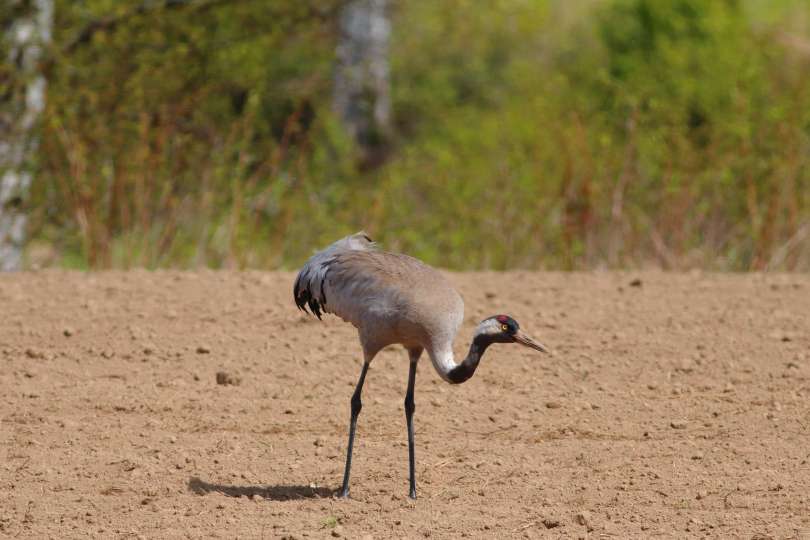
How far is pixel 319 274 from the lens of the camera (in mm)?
5605

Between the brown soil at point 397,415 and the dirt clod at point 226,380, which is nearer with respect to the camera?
the brown soil at point 397,415

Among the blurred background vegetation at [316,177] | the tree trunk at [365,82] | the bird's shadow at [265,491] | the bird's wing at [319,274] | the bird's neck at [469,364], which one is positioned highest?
the tree trunk at [365,82]

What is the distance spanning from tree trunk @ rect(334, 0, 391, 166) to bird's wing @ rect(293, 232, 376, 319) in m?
7.08

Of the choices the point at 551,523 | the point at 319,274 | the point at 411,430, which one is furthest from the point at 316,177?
the point at 551,523

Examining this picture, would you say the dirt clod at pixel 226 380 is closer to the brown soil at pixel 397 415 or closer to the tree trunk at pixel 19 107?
the brown soil at pixel 397 415

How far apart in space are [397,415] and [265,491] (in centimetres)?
107

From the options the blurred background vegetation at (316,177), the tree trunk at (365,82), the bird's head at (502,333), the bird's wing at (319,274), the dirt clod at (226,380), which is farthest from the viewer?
the tree trunk at (365,82)

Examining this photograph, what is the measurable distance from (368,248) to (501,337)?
1.18 metres

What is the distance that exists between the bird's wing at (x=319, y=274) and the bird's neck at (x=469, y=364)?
81cm

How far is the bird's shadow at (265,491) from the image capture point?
518 centimetres

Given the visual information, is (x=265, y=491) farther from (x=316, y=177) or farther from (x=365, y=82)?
(x=365, y=82)

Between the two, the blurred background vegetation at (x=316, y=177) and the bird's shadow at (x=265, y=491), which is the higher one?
the blurred background vegetation at (x=316, y=177)

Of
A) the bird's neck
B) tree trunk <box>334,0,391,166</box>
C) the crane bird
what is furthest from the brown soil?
tree trunk <box>334,0,391,166</box>

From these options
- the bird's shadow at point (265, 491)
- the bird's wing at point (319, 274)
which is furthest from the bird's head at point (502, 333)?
the bird's shadow at point (265, 491)
